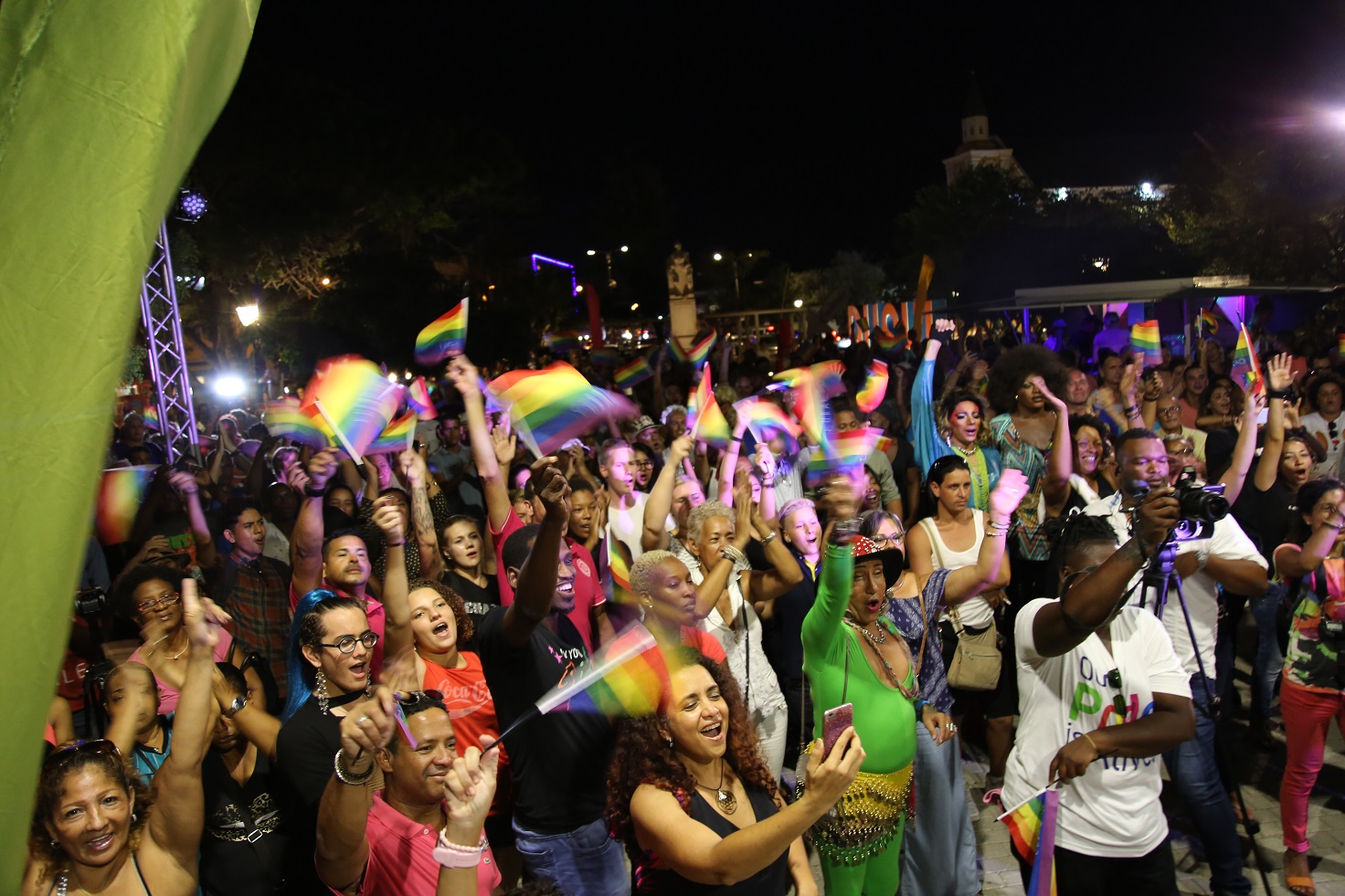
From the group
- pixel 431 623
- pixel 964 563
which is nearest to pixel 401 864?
pixel 431 623

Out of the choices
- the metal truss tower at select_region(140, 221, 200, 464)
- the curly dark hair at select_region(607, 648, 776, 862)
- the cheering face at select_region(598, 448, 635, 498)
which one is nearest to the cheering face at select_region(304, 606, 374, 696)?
the curly dark hair at select_region(607, 648, 776, 862)

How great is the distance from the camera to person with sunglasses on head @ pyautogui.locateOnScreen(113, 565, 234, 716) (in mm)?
4215

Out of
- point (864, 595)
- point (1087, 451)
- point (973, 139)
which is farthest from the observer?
point (973, 139)

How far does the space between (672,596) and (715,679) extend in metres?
0.87

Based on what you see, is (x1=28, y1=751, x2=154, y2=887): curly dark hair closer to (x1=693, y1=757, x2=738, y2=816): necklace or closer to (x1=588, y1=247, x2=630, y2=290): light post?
(x1=693, y1=757, x2=738, y2=816): necklace

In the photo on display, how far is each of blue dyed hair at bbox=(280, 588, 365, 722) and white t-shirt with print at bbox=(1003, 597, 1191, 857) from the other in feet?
8.35

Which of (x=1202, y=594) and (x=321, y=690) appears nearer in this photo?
(x=321, y=690)

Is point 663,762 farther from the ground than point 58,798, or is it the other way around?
point 58,798

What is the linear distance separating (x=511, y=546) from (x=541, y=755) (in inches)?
39.5

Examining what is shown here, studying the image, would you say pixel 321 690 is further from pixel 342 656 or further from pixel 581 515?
pixel 581 515

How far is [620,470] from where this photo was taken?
6336mm

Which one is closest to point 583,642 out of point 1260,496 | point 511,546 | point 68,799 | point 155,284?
point 511,546

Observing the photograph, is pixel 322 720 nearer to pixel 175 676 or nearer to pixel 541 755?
pixel 541 755

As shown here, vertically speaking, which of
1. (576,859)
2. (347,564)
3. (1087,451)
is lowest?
(576,859)
